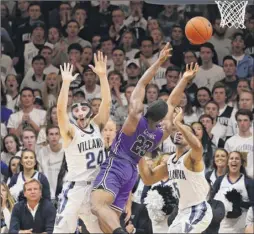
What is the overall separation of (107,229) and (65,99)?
1829 millimetres

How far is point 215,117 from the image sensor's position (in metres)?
17.0

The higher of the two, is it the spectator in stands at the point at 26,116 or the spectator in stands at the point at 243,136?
the spectator in stands at the point at 26,116

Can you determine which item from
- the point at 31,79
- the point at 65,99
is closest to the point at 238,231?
the point at 65,99

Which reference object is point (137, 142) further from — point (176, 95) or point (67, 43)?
point (67, 43)

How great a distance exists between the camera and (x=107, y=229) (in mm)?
12484

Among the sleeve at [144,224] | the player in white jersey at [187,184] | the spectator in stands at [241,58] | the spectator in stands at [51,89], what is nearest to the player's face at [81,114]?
the player in white jersey at [187,184]

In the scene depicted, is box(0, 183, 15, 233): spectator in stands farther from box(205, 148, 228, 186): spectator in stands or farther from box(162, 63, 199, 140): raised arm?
box(162, 63, 199, 140): raised arm

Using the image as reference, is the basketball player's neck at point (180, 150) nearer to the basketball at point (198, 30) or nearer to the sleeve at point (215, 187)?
the basketball at point (198, 30)

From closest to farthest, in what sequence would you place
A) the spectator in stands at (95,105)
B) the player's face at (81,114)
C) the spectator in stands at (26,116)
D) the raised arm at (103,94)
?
the raised arm at (103,94) → the player's face at (81,114) → the spectator in stands at (95,105) → the spectator in stands at (26,116)

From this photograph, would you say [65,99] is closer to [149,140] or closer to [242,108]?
[149,140]

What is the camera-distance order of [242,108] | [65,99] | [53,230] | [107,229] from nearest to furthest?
[107,229], [65,99], [53,230], [242,108]

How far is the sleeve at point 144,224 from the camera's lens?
15.4 m

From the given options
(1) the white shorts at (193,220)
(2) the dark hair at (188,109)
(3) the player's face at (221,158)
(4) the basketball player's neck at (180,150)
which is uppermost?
(2) the dark hair at (188,109)

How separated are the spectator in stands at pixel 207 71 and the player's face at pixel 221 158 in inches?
98.5
